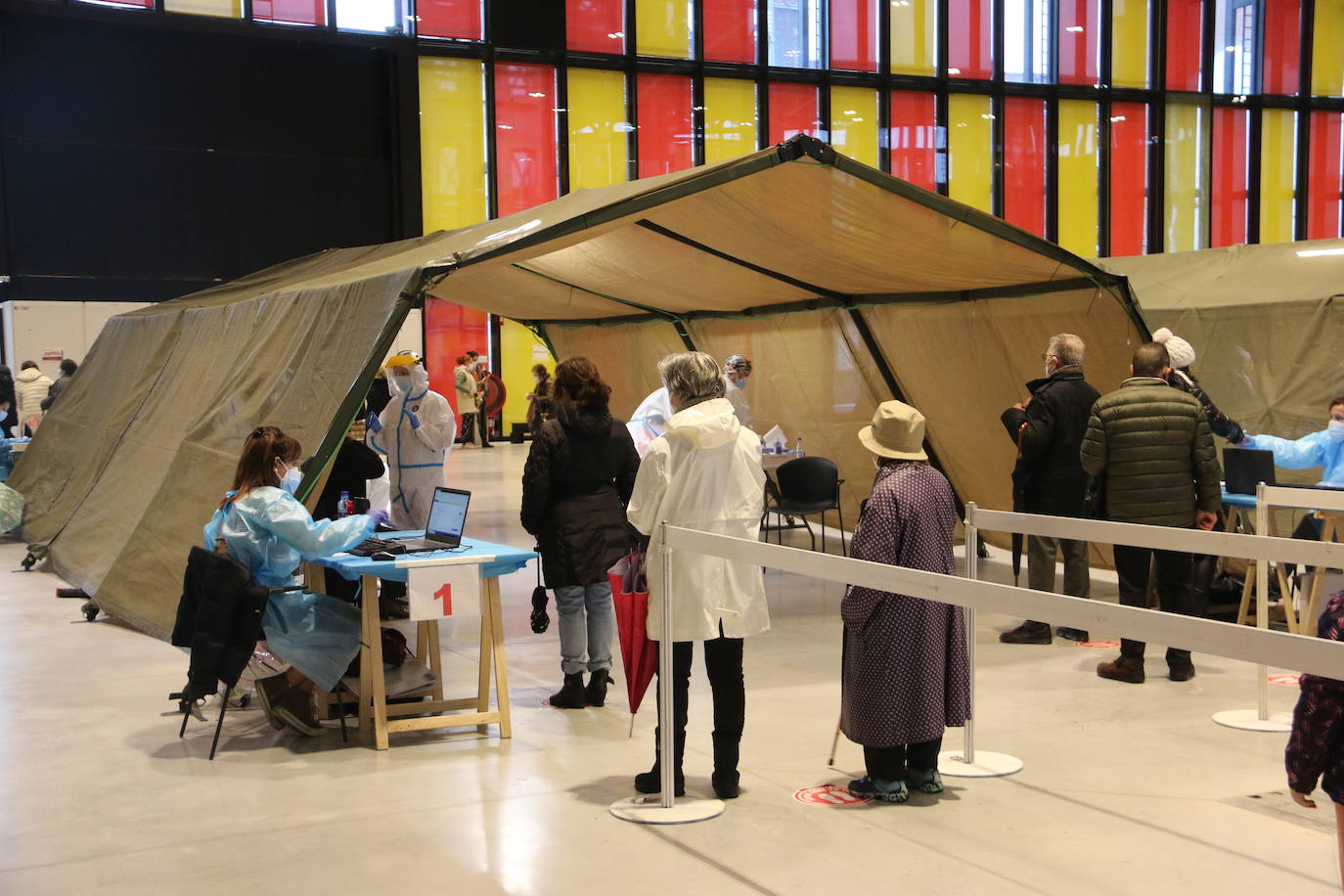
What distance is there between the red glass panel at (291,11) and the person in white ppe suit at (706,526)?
1562 cm

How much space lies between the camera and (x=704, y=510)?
4.15 m

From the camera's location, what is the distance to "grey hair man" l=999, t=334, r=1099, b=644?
6.49 metres

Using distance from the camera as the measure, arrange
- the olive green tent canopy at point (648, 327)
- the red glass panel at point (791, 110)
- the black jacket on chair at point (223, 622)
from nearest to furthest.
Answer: the black jacket on chair at point (223, 622)
the olive green tent canopy at point (648, 327)
the red glass panel at point (791, 110)

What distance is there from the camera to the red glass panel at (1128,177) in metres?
22.0

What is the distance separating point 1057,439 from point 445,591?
330 cm

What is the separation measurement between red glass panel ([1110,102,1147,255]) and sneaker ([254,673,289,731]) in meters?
19.5

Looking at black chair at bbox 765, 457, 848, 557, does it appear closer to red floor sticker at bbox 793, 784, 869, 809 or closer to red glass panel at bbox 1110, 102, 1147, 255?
red floor sticker at bbox 793, 784, 869, 809

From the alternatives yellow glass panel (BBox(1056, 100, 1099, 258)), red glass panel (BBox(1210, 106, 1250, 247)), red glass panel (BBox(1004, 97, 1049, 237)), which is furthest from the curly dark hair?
red glass panel (BBox(1210, 106, 1250, 247))

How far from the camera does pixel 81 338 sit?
15.7 metres

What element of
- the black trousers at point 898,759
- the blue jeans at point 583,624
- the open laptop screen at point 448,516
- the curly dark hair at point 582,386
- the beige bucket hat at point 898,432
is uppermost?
the curly dark hair at point 582,386

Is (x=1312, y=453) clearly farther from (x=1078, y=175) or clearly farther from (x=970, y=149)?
(x=1078, y=175)

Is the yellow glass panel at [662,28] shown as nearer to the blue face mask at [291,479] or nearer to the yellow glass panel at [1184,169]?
the yellow glass panel at [1184,169]

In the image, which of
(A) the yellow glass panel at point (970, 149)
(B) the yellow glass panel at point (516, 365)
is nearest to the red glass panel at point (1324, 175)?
(A) the yellow glass panel at point (970, 149)

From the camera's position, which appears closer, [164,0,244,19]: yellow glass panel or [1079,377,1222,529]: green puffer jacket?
[1079,377,1222,529]: green puffer jacket
